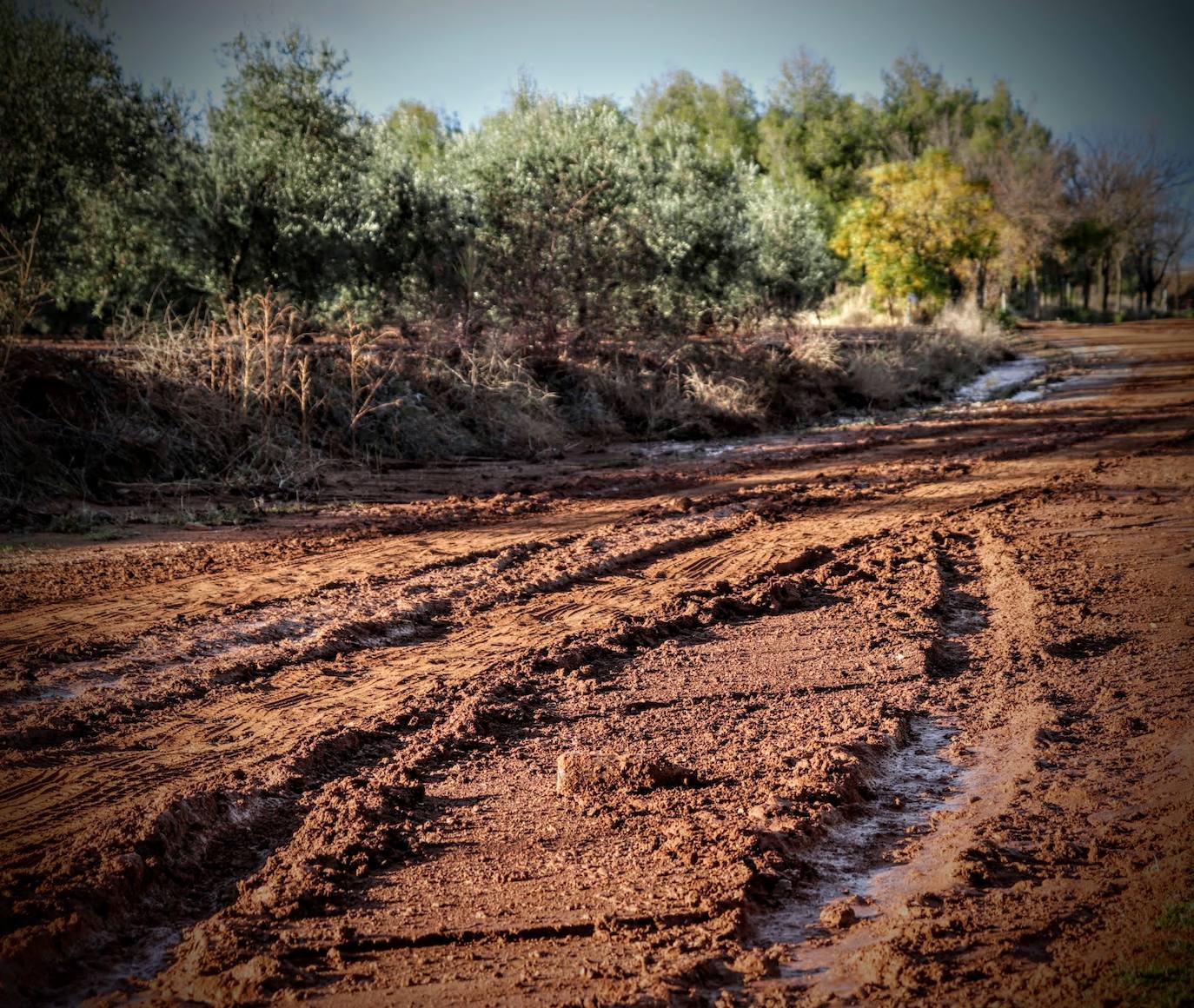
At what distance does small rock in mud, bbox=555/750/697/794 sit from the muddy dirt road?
0.05 feet

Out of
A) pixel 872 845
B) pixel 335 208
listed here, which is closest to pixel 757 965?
pixel 872 845

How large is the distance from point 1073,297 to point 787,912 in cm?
8597

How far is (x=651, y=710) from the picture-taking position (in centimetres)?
488

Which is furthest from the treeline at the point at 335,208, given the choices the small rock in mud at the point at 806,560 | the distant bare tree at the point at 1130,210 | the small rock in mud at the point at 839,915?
the distant bare tree at the point at 1130,210

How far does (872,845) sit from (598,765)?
111 cm

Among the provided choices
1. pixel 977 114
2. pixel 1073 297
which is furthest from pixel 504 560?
pixel 1073 297

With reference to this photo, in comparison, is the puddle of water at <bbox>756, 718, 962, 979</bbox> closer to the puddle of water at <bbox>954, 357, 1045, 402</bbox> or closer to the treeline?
the treeline

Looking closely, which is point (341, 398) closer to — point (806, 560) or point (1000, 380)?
point (806, 560)

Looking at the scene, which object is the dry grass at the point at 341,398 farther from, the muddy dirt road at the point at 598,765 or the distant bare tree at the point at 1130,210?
the distant bare tree at the point at 1130,210

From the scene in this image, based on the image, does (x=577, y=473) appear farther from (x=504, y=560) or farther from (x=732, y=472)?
(x=504, y=560)

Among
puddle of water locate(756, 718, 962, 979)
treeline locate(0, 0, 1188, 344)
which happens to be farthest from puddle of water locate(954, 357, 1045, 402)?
puddle of water locate(756, 718, 962, 979)

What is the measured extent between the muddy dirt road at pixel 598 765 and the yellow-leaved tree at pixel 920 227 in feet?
90.2

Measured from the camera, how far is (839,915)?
3184mm

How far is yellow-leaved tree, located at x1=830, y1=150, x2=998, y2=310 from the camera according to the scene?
33.8 metres
